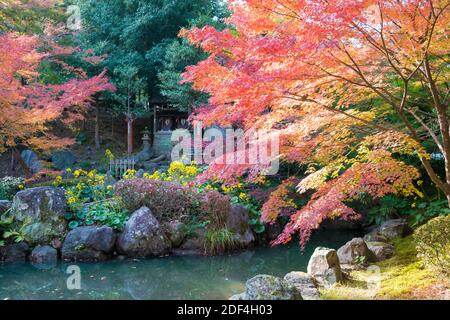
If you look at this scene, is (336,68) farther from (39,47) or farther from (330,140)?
(39,47)

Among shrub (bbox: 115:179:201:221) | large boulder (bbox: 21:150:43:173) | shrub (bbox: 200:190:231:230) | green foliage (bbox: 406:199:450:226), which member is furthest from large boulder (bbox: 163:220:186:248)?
large boulder (bbox: 21:150:43:173)

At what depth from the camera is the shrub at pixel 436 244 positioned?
4043mm

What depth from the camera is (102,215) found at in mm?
7785

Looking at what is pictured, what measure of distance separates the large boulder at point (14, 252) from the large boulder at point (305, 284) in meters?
5.09

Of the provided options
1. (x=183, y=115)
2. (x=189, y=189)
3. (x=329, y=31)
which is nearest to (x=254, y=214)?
(x=189, y=189)

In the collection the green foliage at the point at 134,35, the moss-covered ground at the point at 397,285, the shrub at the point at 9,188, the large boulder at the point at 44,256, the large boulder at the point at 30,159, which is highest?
the green foliage at the point at 134,35

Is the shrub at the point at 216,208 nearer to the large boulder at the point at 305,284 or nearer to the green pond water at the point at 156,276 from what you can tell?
the green pond water at the point at 156,276

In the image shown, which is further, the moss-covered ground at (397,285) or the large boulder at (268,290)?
the moss-covered ground at (397,285)

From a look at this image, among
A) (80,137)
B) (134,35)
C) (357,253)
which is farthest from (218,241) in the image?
(80,137)

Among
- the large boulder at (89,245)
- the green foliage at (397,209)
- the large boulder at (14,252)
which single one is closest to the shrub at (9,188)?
the large boulder at (14,252)

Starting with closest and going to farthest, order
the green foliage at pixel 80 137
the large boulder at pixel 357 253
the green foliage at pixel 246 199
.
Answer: the large boulder at pixel 357 253, the green foliage at pixel 246 199, the green foliage at pixel 80 137

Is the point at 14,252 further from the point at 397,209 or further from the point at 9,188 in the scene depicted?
the point at 397,209

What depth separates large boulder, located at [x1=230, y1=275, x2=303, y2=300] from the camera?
3348mm
